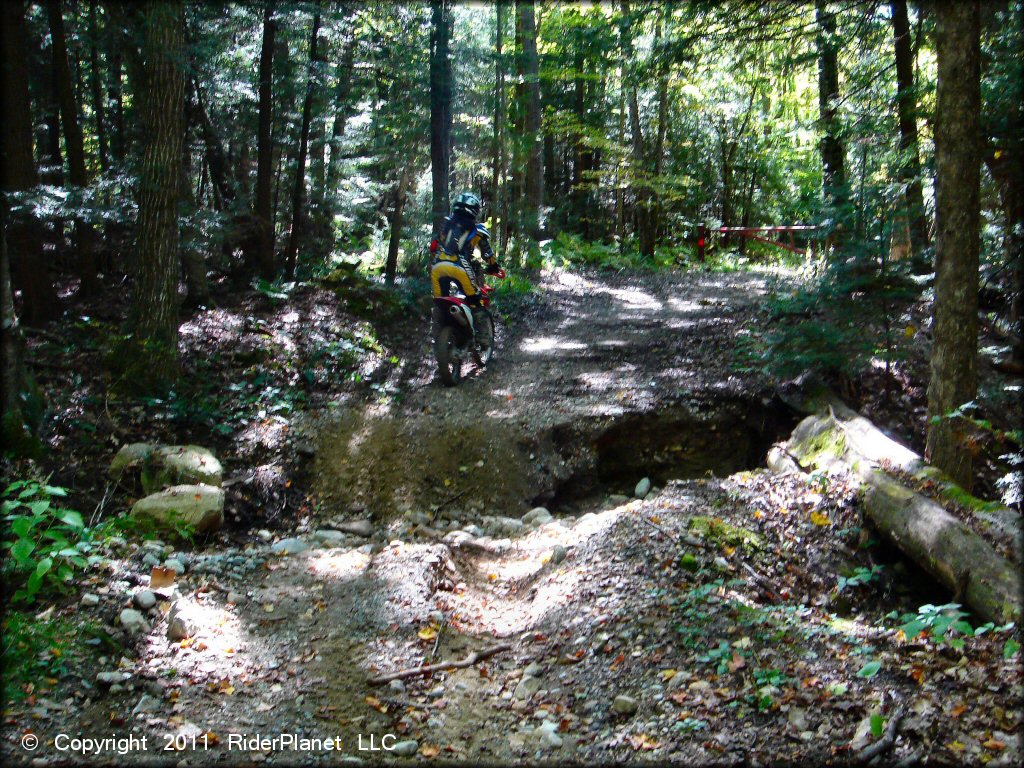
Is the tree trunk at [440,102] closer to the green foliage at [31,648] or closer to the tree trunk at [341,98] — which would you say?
the tree trunk at [341,98]

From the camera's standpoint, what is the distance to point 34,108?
1262 centimetres

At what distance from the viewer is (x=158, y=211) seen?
848cm

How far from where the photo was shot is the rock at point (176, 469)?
6.86 metres

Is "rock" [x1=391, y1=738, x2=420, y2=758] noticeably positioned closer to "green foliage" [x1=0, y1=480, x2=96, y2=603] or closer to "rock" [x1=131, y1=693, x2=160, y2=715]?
"rock" [x1=131, y1=693, x2=160, y2=715]

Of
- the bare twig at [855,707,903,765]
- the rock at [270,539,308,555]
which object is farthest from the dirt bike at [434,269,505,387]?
the bare twig at [855,707,903,765]

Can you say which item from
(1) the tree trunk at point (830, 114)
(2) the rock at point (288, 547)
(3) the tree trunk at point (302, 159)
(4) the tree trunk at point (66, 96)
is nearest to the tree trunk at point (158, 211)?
(4) the tree trunk at point (66, 96)

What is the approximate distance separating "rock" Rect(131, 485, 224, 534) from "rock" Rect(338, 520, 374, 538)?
117cm

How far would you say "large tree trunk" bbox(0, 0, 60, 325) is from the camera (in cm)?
958

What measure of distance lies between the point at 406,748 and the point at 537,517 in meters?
3.92

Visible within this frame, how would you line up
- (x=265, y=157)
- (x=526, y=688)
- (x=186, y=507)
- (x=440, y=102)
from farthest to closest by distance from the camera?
(x=440, y=102)
(x=265, y=157)
(x=186, y=507)
(x=526, y=688)

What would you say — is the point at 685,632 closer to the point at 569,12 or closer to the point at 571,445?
the point at 571,445

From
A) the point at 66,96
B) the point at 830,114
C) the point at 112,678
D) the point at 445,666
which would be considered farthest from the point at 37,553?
the point at 830,114

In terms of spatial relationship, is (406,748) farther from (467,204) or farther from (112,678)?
(467,204)

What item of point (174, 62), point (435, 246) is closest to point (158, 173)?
point (174, 62)
